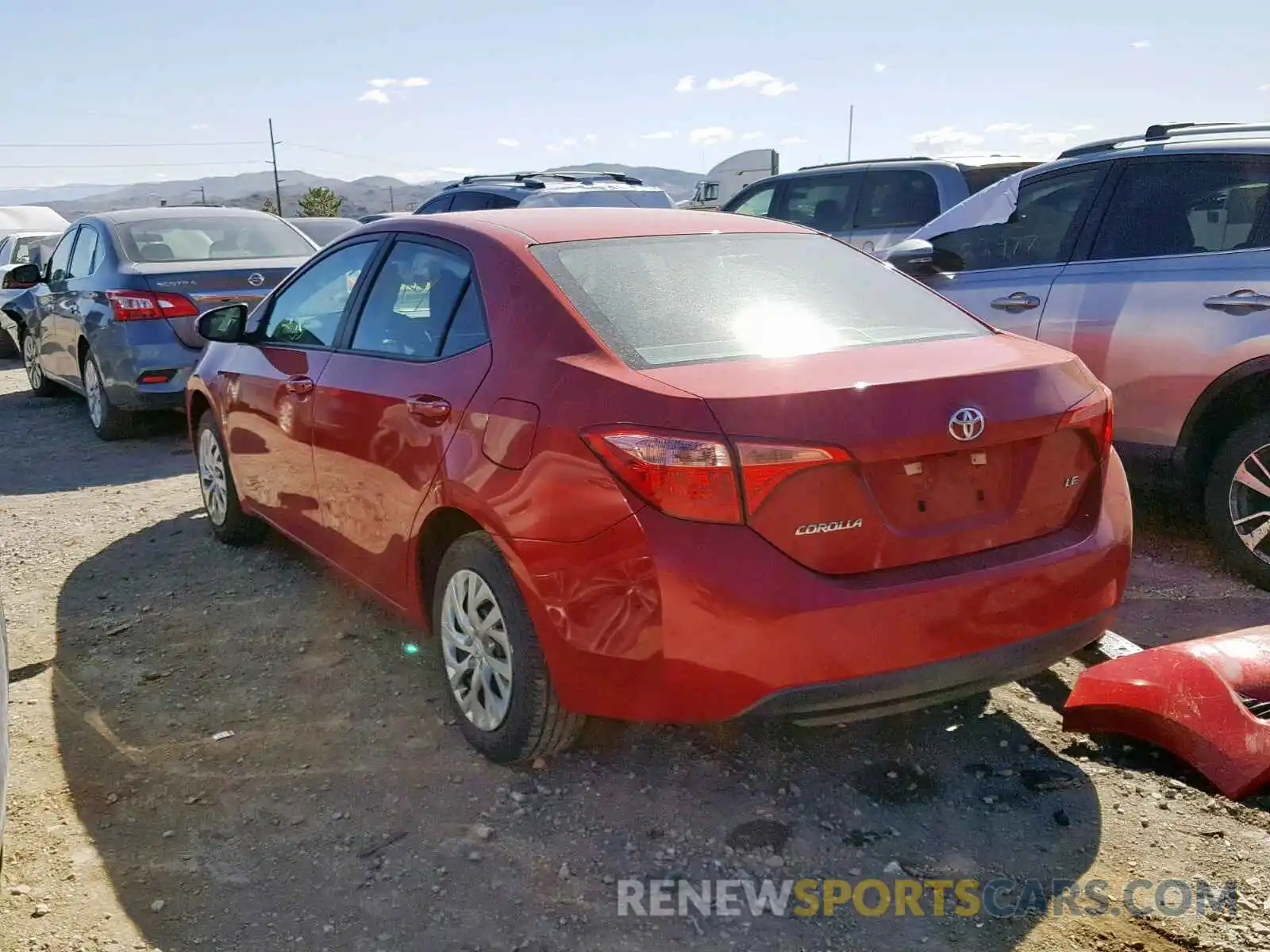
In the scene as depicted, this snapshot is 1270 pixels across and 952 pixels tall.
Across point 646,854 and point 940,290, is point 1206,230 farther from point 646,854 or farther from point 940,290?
point 646,854

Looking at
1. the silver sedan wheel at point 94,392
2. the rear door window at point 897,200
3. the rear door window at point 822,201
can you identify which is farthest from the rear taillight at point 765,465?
the rear door window at point 822,201

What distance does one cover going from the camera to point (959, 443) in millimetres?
2805

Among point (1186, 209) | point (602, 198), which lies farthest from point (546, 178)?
point (1186, 209)

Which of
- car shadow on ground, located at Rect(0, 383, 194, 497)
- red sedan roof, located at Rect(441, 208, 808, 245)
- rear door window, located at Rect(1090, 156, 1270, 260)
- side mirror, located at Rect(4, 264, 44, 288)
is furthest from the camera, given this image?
side mirror, located at Rect(4, 264, 44, 288)

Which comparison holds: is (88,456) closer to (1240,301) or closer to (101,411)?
(101,411)

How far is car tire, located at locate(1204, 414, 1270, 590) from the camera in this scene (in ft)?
14.5

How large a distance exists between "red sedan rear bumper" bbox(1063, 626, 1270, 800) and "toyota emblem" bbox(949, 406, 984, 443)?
41.6 inches

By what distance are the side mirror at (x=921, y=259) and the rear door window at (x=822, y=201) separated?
4.12 m

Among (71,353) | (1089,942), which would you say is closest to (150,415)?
(71,353)

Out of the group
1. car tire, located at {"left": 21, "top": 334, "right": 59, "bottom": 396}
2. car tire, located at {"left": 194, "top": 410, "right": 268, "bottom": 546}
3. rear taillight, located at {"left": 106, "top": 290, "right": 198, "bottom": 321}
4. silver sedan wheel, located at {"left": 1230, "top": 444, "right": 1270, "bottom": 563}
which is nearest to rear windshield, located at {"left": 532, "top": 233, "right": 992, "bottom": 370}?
silver sedan wheel, located at {"left": 1230, "top": 444, "right": 1270, "bottom": 563}

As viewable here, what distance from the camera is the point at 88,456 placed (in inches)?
324

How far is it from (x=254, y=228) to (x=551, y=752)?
Answer: 6858mm

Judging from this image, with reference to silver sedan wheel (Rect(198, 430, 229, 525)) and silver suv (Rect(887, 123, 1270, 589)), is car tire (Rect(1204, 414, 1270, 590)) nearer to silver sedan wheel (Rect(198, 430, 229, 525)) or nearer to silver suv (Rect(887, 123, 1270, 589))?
silver suv (Rect(887, 123, 1270, 589))

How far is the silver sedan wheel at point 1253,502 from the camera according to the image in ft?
14.5
